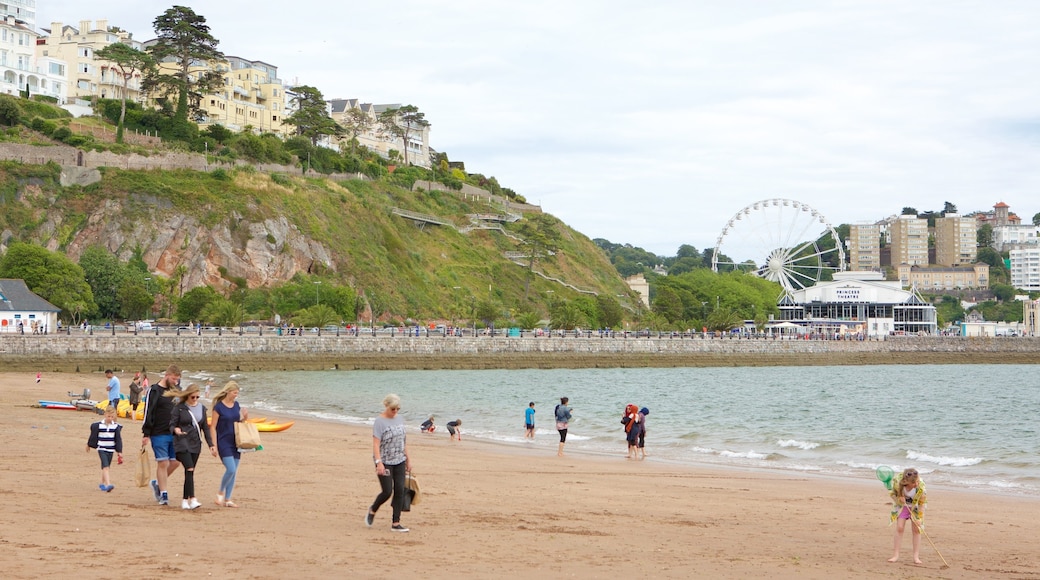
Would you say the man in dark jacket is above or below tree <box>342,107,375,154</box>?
below

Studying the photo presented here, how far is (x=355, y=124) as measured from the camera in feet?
424

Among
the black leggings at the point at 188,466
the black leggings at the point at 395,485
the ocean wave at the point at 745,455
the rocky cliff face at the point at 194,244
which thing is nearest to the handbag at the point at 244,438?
the black leggings at the point at 188,466

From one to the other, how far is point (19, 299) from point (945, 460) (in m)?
52.5

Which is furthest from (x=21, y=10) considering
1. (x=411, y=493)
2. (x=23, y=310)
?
(x=411, y=493)

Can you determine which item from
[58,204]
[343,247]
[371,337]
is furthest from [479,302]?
[58,204]

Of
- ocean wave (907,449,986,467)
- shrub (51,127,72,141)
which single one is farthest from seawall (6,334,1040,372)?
ocean wave (907,449,986,467)

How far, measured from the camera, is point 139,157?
83.3 m

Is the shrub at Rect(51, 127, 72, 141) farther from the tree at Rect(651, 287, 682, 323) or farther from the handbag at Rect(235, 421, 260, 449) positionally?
the handbag at Rect(235, 421, 260, 449)

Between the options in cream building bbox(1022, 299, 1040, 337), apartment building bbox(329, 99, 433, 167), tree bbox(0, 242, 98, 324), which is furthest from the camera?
apartment building bbox(329, 99, 433, 167)

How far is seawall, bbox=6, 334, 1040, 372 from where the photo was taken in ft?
175

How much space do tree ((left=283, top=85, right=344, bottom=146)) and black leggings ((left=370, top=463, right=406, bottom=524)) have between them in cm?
10239

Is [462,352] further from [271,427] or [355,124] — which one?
[355,124]

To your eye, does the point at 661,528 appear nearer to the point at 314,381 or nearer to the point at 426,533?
the point at 426,533

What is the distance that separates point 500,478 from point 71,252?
67.4m
